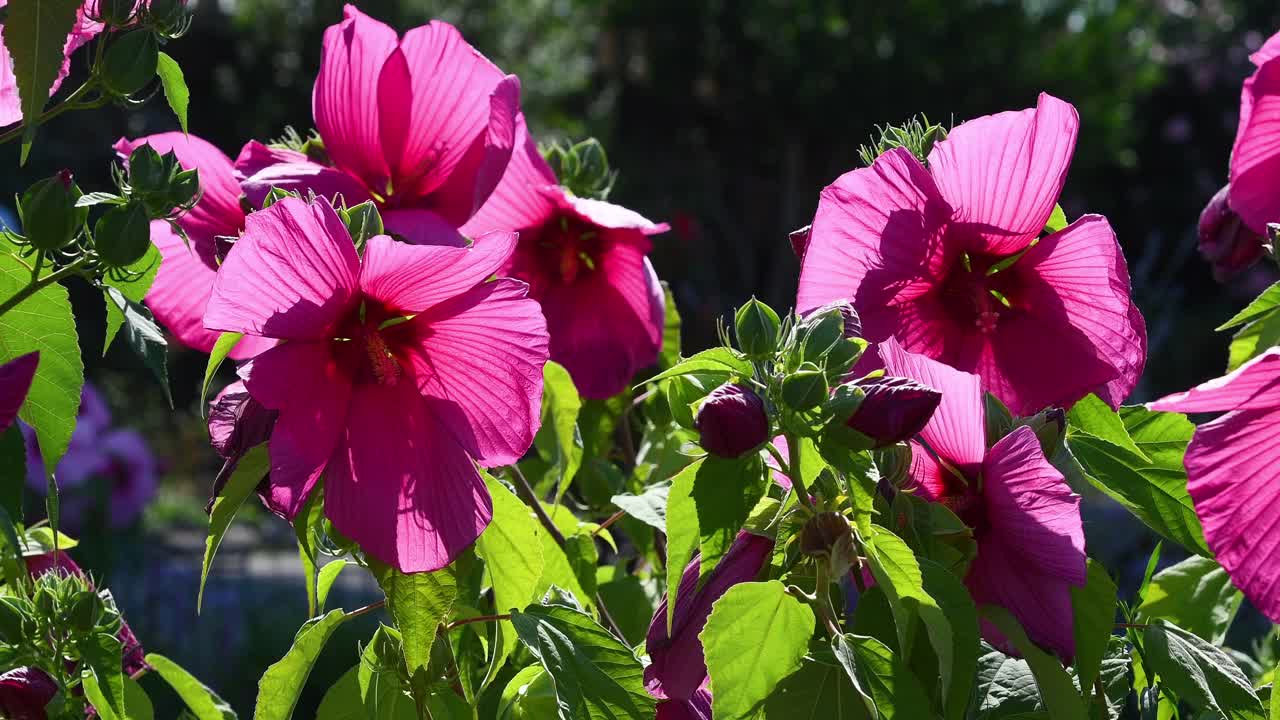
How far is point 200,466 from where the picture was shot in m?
10.3

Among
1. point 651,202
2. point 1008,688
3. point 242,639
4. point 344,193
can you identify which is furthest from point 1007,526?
point 651,202

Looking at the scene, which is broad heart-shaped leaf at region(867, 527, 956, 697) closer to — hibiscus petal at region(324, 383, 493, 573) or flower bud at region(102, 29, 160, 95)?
hibiscus petal at region(324, 383, 493, 573)

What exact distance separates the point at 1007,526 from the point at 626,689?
7.3 inches

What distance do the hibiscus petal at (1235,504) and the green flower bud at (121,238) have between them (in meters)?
0.45

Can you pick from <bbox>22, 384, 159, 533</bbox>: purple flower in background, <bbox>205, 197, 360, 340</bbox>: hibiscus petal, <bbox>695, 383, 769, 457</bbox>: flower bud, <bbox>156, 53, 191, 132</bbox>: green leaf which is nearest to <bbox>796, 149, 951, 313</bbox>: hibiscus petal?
<bbox>695, 383, 769, 457</bbox>: flower bud

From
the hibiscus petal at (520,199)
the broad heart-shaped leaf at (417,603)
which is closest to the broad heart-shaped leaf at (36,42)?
Answer: the broad heart-shaped leaf at (417,603)

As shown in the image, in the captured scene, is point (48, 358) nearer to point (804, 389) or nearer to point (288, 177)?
point (288, 177)

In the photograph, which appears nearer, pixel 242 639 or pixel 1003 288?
pixel 1003 288

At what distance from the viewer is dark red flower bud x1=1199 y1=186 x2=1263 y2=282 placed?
781 millimetres

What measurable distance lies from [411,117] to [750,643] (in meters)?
0.37

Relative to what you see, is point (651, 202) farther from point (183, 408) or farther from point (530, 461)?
point (530, 461)

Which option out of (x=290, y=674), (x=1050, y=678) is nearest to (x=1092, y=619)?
(x=1050, y=678)

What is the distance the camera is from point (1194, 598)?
2.58 feet

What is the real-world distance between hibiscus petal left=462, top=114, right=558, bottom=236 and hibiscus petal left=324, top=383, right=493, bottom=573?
235mm
